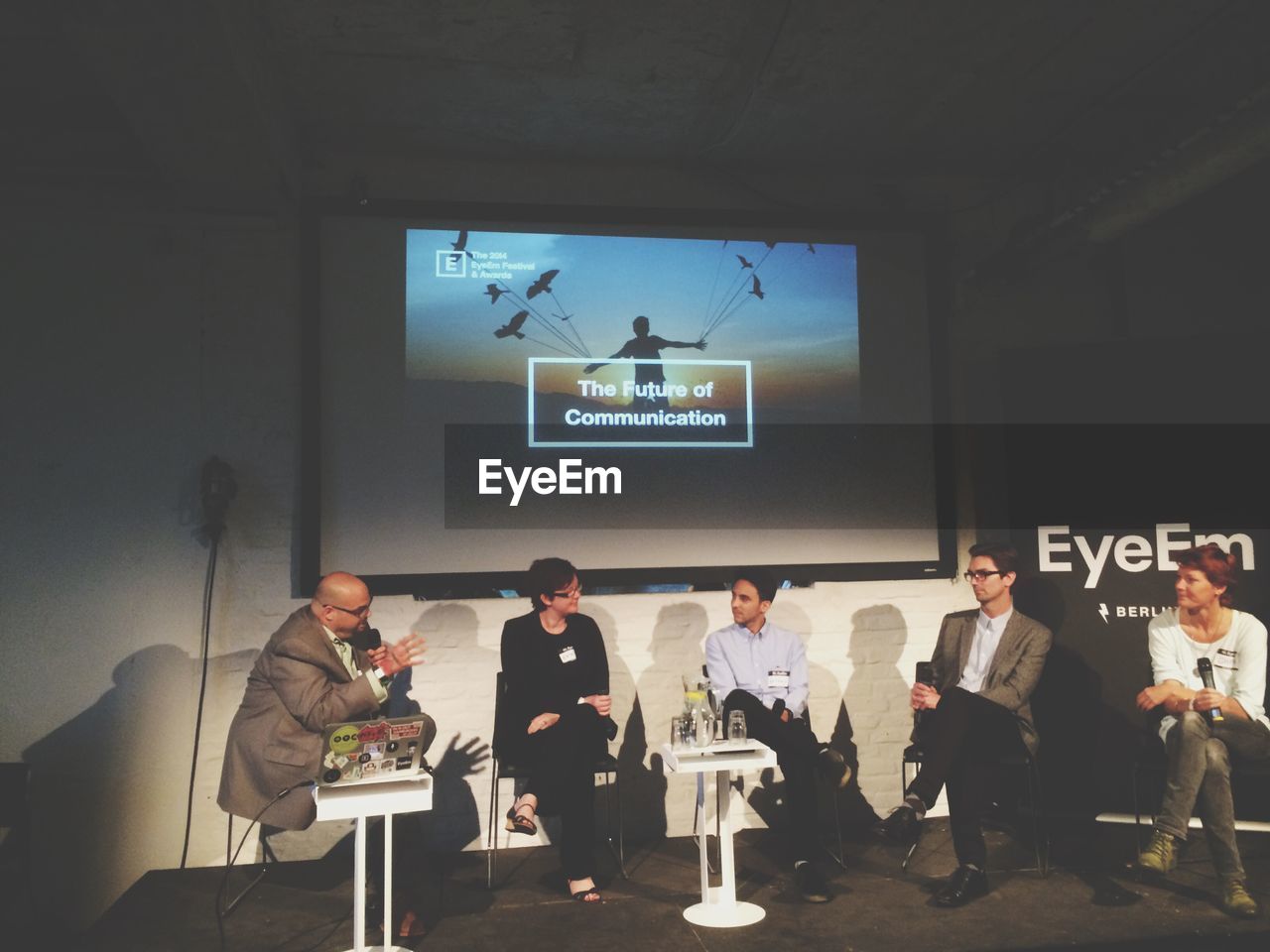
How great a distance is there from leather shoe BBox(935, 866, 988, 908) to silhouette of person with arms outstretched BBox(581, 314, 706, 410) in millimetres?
2408

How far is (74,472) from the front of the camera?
14.1 feet

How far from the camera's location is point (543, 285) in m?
4.59

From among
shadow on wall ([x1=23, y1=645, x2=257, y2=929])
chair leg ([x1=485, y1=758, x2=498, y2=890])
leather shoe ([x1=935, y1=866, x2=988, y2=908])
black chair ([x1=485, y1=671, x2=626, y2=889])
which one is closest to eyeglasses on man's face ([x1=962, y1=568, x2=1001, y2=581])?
leather shoe ([x1=935, y1=866, x2=988, y2=908])

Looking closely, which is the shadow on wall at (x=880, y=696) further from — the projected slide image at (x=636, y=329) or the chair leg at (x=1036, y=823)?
the projected slide image at (x=636, y=329)

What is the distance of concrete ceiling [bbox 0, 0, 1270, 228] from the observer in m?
3.54

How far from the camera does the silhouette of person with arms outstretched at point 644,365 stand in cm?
459

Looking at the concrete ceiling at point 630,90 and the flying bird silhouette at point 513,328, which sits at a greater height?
the concrete ceiling at point 630,90

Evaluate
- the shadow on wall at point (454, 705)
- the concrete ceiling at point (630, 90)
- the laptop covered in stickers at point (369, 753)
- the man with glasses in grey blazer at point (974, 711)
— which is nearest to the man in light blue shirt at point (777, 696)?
the man with glasses in grey blazer at point (974, 711)

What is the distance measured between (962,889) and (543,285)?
3.20 m

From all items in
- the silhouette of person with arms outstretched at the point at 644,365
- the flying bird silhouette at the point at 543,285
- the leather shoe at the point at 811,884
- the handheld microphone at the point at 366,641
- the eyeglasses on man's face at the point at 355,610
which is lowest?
the leather shoe at the point at 811,884

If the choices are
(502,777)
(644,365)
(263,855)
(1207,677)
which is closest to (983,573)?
(1207,677)

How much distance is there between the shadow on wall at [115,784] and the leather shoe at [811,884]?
2663 mm

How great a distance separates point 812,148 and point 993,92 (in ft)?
2.97

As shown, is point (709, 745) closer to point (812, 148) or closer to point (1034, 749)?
point (1034, 749)
